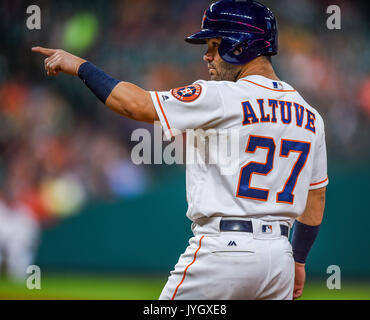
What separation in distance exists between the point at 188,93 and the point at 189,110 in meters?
0.08

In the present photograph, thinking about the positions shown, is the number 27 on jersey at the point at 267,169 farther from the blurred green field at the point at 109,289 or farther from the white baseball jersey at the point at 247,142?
the blurred green field at the point at 109,289

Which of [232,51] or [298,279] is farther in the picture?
[298,279]

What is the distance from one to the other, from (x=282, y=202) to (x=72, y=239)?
20.5ft

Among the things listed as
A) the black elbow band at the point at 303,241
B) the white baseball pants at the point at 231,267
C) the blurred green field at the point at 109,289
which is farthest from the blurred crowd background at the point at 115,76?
the white baseball pants at the point at 231,267

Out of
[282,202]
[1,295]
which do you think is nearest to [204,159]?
[282,202]

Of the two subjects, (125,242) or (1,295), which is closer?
(1,295)

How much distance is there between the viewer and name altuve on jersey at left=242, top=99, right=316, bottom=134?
225 cm

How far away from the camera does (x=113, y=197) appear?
8.41 m

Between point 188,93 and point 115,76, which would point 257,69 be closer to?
point 188,93

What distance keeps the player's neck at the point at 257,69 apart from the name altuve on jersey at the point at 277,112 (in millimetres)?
192

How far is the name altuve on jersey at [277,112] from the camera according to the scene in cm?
225

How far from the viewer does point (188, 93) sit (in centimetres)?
223

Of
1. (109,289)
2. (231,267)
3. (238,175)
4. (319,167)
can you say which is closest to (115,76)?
(109,289)
